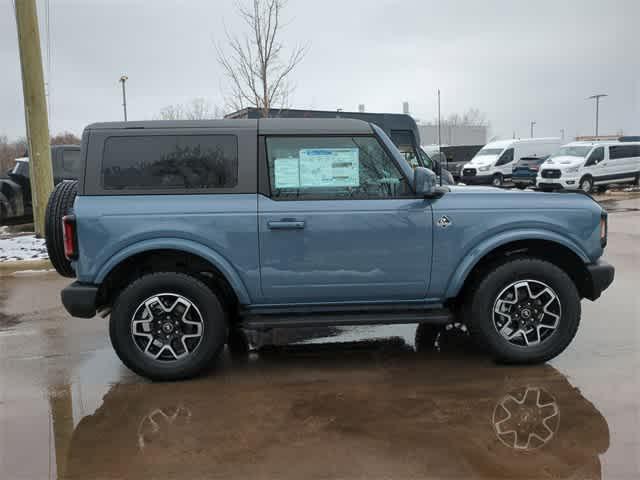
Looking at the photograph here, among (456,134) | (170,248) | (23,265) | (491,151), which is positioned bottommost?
(23,265)

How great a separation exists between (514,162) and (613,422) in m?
25.1

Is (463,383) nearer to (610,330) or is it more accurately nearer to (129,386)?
(610,330)

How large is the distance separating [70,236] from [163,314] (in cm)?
88

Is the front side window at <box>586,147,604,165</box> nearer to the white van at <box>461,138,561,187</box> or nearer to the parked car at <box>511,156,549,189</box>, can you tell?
the parked car at <box>511,156,549,189</box>

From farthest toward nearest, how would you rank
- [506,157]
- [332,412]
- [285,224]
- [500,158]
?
[506,157] → [500,158] → [285,224] → [332,412]

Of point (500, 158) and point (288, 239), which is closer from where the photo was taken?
point (288, 239)

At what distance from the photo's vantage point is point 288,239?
461cm

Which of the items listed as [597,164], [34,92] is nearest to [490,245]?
[34,92]

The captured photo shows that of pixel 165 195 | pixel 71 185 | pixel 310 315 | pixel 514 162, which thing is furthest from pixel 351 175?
pixel 514 162

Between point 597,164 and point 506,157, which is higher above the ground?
point 506,157

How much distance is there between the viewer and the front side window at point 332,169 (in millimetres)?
4711

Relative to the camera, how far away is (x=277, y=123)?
192 inches

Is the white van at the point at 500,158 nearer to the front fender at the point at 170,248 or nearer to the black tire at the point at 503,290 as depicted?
the black tire at the point at 503,290

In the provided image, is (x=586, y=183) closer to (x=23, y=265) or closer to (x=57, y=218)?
(x=23, y=265)
